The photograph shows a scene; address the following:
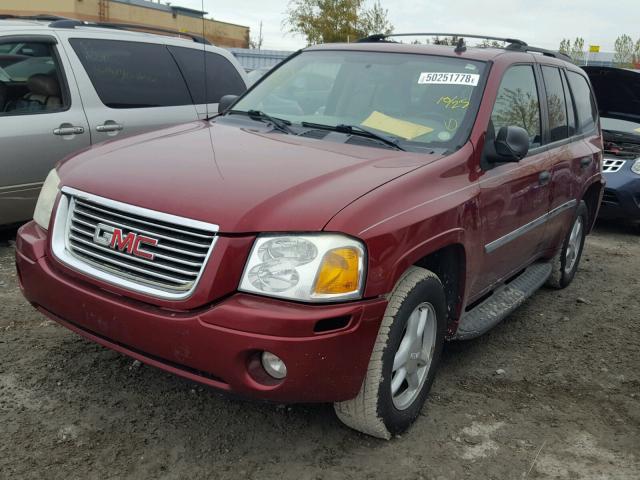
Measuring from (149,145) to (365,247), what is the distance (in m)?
1.33

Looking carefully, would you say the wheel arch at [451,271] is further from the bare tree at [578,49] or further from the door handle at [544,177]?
the bare tree at [578,49]

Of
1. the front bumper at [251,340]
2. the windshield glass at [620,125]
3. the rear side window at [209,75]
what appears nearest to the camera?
the front bumper at [251,340]

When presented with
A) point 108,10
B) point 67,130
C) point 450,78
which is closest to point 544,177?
point 450,78

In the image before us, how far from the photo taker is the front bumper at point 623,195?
283 inches

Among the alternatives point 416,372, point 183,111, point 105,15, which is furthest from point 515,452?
point 105,15

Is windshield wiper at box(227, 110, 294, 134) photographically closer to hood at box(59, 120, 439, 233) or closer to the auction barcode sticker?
hood at box(59, 120, 439, 233)

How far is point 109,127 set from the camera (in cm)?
533

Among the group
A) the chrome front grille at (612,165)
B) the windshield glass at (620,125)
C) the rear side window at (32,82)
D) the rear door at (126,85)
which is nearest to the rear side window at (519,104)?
the rear door at (126,85)

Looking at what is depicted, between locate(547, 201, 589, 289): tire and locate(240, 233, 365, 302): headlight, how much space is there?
121 inches

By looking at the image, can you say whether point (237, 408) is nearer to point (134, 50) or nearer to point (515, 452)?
point (515, 452)

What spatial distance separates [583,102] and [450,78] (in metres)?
2.05

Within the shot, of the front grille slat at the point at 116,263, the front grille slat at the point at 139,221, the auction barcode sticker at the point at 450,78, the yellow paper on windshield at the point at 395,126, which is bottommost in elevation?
the front grille slat at the point at 116,263

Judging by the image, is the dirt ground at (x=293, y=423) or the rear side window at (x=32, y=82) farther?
the rear side window at (x=32, y=82)

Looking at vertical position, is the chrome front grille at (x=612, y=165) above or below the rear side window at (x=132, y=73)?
below
